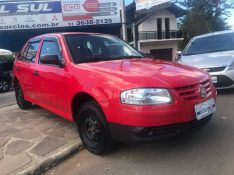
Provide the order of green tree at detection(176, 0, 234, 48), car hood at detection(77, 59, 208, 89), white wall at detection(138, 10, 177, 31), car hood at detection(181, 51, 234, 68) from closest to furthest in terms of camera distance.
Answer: car hood at detection(77, 59, 208, 89)
car hood at detection(181, 51, 234, 68)
white wall at detection(138, 10, 177, 31)
green tree at detection(176, 0, 234, 48)

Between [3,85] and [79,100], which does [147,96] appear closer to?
[79,100]

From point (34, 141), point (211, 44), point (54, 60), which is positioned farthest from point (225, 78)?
point (34, 141)

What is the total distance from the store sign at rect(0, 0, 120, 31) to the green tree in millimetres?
22104

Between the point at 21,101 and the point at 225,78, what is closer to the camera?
the point at 21,101

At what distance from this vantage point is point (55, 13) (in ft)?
88.9

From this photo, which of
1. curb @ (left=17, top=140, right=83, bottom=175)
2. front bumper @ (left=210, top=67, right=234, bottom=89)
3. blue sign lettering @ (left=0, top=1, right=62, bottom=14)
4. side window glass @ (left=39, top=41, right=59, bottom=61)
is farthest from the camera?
blue sign lettering @ (left=0, top=1, right=62, bottom=14)

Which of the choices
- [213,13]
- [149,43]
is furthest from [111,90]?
[213,13]

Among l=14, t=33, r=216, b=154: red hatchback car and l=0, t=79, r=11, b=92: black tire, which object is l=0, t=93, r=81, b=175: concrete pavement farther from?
l=0, t=79, r=11, b=92: black tire

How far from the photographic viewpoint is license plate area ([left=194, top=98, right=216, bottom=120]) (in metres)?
4.61

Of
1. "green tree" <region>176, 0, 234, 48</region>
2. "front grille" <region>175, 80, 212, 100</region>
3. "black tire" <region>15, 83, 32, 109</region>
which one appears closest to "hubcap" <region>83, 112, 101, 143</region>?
"front grille" <region>175, 80, 212, 100</region>

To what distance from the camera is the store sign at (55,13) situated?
2650 cm

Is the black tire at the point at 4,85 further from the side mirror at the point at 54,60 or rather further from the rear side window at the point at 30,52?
the side mirror at the point at 54,60

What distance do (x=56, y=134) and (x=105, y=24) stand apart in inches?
889

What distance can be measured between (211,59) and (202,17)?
136ft
